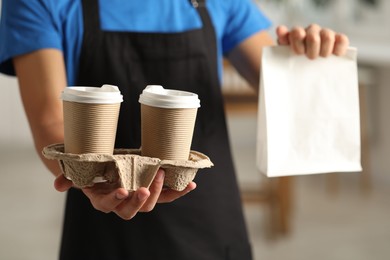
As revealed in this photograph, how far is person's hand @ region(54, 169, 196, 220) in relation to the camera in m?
0.85

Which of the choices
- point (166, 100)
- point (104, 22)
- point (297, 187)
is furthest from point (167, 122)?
point (297, 187)

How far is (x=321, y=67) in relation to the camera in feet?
3.92

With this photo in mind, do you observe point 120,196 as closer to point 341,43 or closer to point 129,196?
point 129,196

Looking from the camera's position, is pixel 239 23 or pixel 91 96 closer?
pixel 91 96

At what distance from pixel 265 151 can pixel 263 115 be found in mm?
65

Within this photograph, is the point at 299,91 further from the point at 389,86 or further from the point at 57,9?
the point at 389,86

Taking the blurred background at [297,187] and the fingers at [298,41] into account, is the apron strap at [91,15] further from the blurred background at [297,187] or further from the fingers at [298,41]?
the blurred background at [297,187]

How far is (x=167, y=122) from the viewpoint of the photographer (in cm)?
87

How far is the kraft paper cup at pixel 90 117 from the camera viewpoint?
2.78 ft

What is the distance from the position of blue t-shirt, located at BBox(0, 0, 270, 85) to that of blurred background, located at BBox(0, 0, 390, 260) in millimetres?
1751

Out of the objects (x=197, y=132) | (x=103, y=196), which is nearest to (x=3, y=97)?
(x=197, y=132)

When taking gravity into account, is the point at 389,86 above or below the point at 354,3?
below

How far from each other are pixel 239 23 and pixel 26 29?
1.60 ft

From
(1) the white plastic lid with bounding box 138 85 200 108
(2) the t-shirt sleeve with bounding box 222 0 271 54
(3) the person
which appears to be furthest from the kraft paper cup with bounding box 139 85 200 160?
(2) the t-shirt sleeve with bounding box 222 0 271 54
